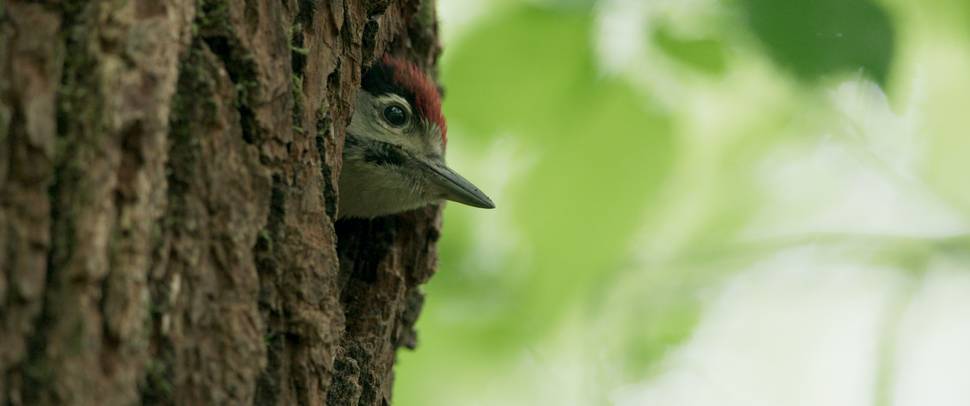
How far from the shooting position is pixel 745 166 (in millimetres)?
5641

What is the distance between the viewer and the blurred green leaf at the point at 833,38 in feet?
11.0

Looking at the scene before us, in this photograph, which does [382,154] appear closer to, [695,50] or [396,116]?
[396,116]

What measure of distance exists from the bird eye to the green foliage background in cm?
30

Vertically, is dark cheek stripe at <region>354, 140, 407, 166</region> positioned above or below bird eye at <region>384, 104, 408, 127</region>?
below

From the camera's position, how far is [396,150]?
419 centimetres

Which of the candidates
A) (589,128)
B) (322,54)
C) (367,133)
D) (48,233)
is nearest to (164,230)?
(48,233)

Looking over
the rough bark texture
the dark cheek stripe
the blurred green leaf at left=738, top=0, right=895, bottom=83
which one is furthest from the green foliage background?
the rough bark texture

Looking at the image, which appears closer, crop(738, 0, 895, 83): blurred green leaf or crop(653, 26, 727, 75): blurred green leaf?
crop(738, 0, 895, 83): blurred green leaf

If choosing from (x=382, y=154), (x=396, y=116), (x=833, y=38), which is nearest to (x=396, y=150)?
(x=382, y=154)

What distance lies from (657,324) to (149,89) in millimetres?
3953

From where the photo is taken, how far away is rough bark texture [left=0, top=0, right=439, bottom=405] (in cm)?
179

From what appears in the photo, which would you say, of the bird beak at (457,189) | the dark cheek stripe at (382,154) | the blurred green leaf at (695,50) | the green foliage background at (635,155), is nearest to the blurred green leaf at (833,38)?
the green foliage background at (635,155)

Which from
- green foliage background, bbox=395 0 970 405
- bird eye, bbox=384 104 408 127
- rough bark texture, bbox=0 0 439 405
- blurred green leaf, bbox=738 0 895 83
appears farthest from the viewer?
bird eye, bbox=384 104 408 127

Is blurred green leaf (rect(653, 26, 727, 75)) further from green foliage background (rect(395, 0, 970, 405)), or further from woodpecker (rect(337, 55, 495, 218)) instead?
woodpecker (rect(337, 55, 495, 218))
